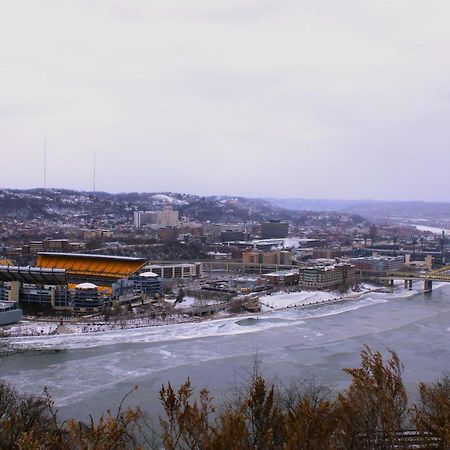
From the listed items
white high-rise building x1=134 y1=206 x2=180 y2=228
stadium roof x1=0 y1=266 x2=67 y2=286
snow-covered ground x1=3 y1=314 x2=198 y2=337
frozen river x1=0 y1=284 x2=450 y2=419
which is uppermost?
white high-rise building x1=134 y1=206 x2=180 y2=228

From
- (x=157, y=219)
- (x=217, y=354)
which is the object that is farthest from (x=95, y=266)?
(x=157, y=219)

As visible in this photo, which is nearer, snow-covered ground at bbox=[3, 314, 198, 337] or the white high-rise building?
snow-covered ground at bbox=[3, 314, 198, 337]

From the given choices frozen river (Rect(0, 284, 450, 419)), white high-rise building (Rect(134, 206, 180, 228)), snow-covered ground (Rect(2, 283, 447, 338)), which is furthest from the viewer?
white high-rise building (Rect(134, 206, 180, 228))

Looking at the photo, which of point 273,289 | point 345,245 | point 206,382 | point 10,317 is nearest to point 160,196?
point 345,245

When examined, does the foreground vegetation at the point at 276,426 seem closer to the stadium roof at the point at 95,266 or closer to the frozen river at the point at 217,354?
the frozen river at the point at 217,354

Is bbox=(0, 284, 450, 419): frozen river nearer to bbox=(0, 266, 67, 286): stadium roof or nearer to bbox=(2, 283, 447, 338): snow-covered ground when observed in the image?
bbox=(2, 283, 447, 338): snow-covered ground

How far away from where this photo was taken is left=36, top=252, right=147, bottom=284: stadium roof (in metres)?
9.99

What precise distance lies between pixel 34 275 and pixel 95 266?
1160 mm

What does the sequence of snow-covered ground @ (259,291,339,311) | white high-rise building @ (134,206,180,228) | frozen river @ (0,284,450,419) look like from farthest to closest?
white high-rise building @ (134,206,180,228) < snow-covered ground @ (259,291,339,311) < frozen river @ (0,284,450,419)

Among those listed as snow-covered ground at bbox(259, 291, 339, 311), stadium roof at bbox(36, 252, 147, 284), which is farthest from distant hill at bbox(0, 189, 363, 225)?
snow-covered ground at bbox(259, 291, 339, 311)

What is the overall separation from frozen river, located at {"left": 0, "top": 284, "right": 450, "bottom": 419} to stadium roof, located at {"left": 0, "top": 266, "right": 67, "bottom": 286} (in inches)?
89.3

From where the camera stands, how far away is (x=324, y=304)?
1009 centimetres

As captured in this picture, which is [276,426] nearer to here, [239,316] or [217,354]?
[217,354]

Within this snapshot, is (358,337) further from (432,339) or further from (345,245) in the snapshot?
(345,245)
